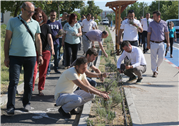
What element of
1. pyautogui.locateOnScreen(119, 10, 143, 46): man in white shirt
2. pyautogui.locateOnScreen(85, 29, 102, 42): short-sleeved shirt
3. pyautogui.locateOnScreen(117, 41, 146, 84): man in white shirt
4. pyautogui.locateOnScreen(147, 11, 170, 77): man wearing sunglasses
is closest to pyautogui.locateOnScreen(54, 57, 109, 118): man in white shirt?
pyautogui.locateOnScreen(117, 41, 146, 84): man in white shirt

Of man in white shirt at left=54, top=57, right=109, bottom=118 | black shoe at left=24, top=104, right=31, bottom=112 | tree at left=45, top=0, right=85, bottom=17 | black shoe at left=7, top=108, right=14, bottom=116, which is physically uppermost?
tree at left=45, top=0, right=85, bottom=17

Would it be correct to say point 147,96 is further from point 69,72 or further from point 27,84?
point 27,84

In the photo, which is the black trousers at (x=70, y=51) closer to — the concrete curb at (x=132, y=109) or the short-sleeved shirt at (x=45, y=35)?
the short-sleeved shirt at (x=45, y=35)

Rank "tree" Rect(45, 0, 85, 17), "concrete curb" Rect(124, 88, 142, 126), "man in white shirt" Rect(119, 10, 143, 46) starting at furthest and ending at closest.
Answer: "tree" Rect(45, 0, 85, 17) < "man in white shirt" Rect(119, 10, 143, 46) < "concrete curb" Rect(124, 88, 142, 126)

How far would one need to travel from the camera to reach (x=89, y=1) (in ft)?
222

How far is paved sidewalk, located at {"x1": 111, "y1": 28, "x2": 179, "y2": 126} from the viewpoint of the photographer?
4.77 metres

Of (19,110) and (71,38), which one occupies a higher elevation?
(71,38)

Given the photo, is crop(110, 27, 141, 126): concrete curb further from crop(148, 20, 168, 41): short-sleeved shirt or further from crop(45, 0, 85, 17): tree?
crop(45, 0, 85, 17): tree

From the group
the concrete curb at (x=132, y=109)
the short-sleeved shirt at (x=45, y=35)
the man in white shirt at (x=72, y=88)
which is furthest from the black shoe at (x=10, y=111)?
the concrete curb at (x=132, y=109)

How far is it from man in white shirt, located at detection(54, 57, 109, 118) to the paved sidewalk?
0.95 metres

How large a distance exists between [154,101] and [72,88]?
2021 mm

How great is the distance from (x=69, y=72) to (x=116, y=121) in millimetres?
1197

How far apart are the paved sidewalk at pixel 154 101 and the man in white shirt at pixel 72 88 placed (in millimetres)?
946

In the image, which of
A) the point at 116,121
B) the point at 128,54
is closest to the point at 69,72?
the point at 116,121
